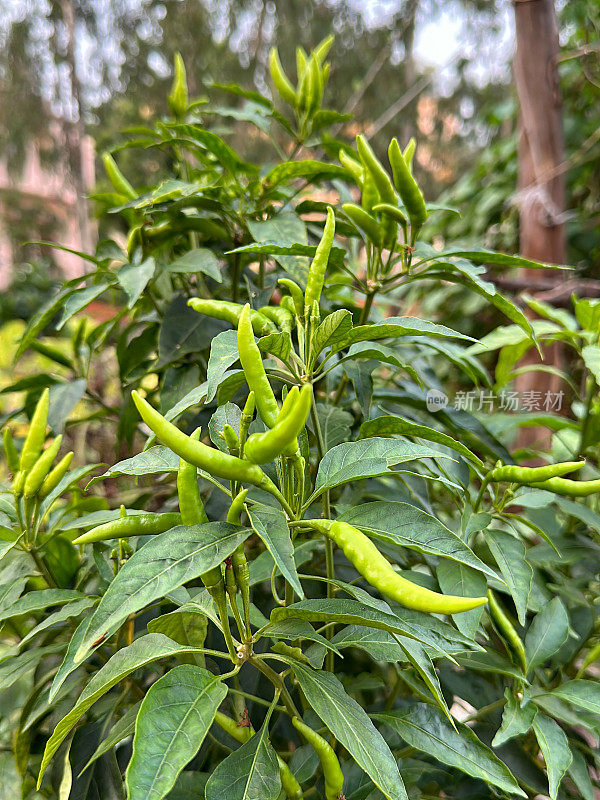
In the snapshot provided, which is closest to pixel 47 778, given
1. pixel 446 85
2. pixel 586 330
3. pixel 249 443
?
pixel 249 443

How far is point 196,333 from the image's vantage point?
68 cm

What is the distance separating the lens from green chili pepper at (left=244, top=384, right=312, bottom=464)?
328 millimetres

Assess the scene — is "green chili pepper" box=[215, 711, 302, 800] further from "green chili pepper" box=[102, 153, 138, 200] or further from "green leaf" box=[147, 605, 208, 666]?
"green chili pepper" box=[102, 153, 138, 200]

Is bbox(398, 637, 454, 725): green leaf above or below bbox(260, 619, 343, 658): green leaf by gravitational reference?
below

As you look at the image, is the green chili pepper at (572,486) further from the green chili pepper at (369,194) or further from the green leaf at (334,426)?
the green chili pepper at (369,194)

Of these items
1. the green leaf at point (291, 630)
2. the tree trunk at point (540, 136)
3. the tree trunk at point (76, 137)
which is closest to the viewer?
the green leaf at point (291, 630)

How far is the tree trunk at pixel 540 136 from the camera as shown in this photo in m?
1.71

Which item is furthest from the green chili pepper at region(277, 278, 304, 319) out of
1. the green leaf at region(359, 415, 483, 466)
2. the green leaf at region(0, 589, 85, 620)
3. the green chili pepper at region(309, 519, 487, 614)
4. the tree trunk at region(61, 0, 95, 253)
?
the tree trunk at region(61, 0, 95, 253)

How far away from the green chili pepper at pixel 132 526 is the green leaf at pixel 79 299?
297 mm

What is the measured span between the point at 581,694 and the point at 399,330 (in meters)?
0.40

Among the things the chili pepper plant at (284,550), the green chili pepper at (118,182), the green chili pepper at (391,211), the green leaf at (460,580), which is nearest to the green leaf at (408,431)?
the chili pepper plant at (284,550)

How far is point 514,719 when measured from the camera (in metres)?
0.53

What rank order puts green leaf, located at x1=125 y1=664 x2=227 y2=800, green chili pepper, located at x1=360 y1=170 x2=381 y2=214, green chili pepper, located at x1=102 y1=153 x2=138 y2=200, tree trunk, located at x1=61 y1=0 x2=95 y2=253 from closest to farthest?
Result: green leaf, located at x1=125 y1=664 x2=227 y2=800 < green chili pepper, located at x1=360 y1=170 x2=381 y2=214 < green chili pepper, located at x1=102 y1=153 x2=138 y2=200 < tree trunk, located at x1=61 y1=0 x2=95 y2=253

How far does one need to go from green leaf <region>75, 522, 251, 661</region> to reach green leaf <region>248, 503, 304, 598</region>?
2cm
